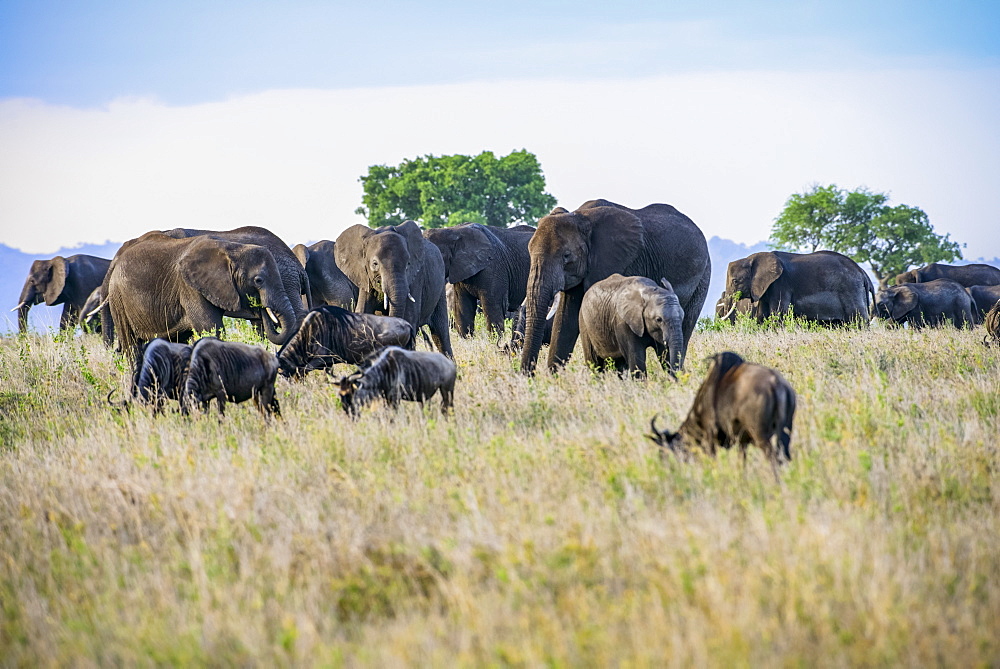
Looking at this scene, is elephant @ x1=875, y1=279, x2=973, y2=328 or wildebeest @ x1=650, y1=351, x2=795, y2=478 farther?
elephant @ x1=875, y1=279, x2=973, y2=328

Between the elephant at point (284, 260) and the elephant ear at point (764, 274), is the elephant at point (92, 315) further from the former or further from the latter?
the elephant ear at point (764, 274)

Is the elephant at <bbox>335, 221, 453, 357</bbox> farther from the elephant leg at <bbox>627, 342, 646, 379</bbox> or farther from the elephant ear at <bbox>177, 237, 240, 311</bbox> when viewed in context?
the elephant leg at <bbox>627, 342, 646, 379</bbox>

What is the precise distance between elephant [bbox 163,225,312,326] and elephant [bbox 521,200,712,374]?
3231 mm

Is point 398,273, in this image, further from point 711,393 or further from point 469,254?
point 711,393

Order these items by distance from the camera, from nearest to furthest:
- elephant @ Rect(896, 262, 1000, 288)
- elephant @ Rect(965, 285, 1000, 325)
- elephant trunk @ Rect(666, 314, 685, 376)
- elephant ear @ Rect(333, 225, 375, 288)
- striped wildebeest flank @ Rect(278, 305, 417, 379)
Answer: elephant trunk @ Rect(666, 314, 685, 376) < striped wildebeest flank @ Rect(278, 305, 417, 379) < elephant ear @ Rect(333, 225, 375, 288) < elephant @ Rect(965, 285, 1000, 325) < elephant @ Rect(896, 262, 1000, 288)

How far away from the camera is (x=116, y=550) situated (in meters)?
5.86

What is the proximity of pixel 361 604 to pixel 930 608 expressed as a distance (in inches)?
103

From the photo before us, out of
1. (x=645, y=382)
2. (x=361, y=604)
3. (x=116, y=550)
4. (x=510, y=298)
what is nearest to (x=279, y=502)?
(x=116, y=550)

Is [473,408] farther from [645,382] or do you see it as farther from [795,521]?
[795,521]

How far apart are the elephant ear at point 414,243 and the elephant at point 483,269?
2.91 m

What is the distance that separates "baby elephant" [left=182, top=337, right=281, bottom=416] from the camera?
8.75 meters

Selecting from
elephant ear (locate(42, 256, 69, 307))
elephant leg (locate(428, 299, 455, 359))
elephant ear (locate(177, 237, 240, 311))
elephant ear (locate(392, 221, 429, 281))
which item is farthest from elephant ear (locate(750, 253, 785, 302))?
elephant ear (locate(42, 256, 69, 307))

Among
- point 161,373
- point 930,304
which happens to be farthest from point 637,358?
point 930,304

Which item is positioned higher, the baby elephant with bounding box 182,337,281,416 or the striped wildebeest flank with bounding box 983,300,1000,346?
the baby elephant with bounding box 182,337,281,416
